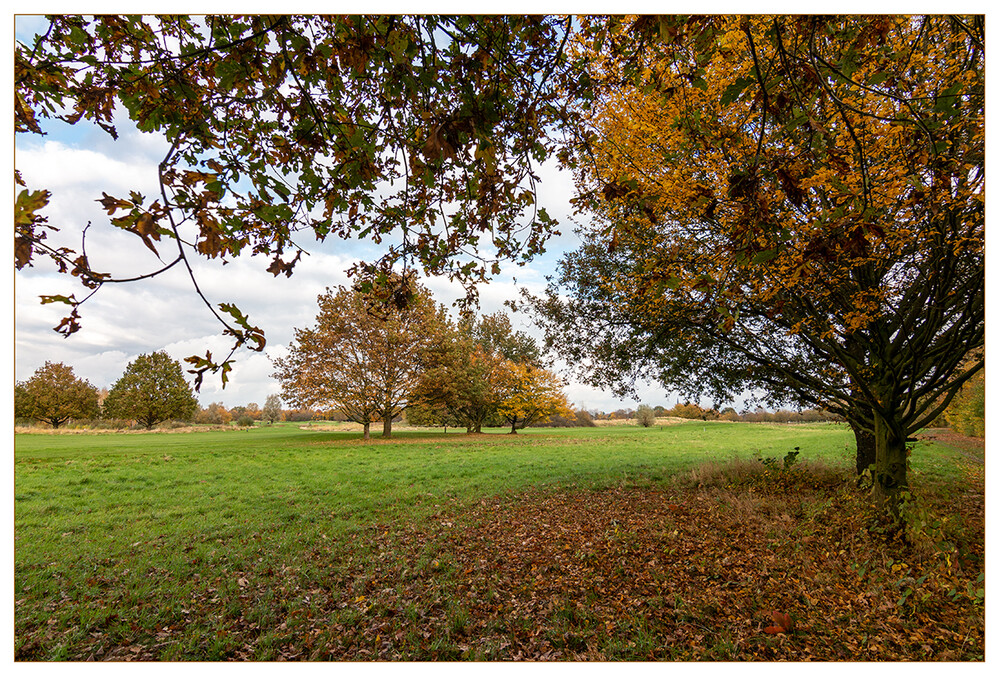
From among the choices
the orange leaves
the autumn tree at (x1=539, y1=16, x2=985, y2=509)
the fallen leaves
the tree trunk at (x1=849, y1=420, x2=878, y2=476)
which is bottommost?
the fallen leaves

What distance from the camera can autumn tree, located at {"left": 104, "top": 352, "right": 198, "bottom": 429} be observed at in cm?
733

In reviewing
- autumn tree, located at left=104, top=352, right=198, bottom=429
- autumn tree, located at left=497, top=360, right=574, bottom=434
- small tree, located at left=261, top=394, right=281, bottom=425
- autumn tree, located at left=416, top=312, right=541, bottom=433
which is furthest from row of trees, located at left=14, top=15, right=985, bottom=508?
autumn tree, located at left=497, top=360, right=574, bottom=434

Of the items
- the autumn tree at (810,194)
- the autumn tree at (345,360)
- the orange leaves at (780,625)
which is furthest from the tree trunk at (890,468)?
the autumn tree at (345,360)

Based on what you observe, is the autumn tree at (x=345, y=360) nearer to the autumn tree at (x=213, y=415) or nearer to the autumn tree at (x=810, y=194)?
the autumn tree at (x=213, y=415)

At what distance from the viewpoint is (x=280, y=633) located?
267cm

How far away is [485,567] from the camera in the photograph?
3740 mm

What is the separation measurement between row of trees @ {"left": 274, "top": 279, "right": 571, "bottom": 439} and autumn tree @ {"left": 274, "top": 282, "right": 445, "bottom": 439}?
3 centimetres

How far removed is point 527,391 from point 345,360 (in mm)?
9339

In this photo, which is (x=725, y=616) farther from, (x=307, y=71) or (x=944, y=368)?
(x=307, y=71)

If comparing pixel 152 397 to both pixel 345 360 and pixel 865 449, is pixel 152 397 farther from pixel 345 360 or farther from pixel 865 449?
pixel 865 449

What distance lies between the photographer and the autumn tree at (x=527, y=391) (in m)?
19.5

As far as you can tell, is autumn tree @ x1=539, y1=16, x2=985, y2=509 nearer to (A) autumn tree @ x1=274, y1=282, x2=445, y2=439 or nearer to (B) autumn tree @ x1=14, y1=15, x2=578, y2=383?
(B) autumn tree @ x1=14, y1=15, x2=578, y2=383
